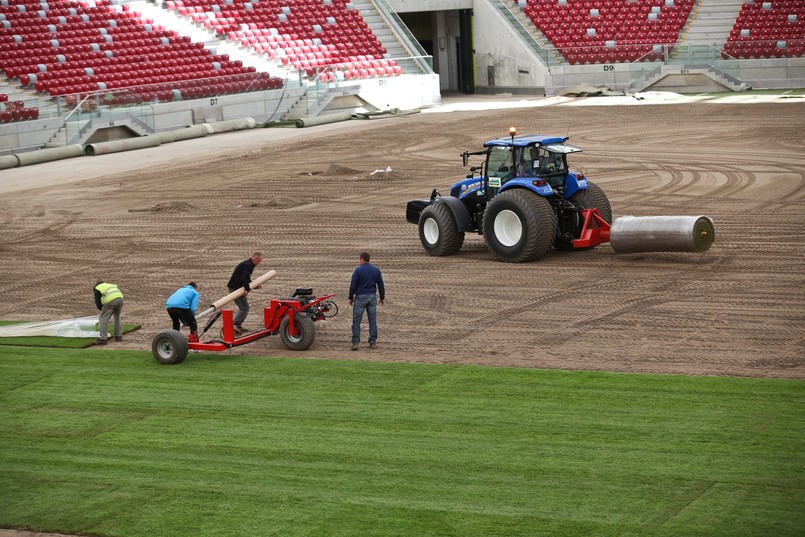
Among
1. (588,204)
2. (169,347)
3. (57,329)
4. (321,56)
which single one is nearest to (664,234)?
(588,204)

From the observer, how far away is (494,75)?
53844 millimetres

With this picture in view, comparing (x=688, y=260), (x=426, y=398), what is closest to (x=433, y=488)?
(x=426, y=398)

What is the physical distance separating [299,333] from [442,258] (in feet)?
18.6

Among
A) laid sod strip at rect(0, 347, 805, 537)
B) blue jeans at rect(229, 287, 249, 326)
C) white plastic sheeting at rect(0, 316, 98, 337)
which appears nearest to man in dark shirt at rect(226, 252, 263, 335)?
blue jeans at rect(229, 287, 249, 326)

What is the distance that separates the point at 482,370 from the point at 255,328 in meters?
4.25

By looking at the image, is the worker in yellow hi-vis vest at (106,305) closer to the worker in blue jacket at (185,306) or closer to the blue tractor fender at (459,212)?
the worker in blue jacket at (185,306)

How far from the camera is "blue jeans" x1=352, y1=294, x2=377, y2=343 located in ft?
52.2

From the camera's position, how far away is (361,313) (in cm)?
1597

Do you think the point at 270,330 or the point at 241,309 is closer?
the point at 270,330

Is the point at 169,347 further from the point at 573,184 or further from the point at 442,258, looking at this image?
the point at 573,184

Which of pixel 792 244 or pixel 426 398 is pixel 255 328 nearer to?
pixel 426 398

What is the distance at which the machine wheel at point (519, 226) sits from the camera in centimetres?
1961

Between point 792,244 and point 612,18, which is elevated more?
point 612,18

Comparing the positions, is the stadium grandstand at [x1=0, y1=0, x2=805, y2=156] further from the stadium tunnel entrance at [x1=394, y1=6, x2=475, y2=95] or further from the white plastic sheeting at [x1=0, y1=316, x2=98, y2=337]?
the white plastic sheeting at [x1=0, y1=316, x2=98, y2=337]
